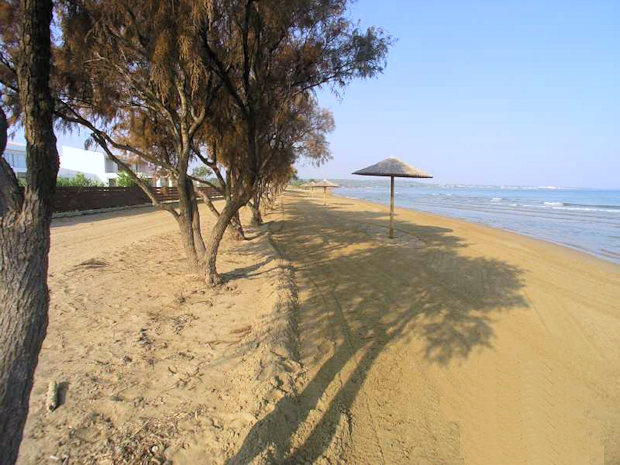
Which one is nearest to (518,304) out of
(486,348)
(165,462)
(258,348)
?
(486,348)

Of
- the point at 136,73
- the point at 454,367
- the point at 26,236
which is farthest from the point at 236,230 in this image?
the point at 26,236

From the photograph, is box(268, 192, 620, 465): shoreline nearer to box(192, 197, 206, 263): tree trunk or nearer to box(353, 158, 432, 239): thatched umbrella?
box(192, 197, 206, 263): tree trunk

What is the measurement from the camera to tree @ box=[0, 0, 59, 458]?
1675 mm

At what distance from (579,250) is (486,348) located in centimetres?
1018

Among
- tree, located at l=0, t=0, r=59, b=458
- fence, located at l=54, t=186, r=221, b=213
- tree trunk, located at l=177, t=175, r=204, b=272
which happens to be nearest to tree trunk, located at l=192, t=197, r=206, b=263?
tree trunk, located at l=177, t=175, r=204, b=272

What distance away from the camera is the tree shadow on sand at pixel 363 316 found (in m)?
3.01

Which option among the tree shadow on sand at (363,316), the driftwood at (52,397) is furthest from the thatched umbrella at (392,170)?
the driftwood at (52,397)

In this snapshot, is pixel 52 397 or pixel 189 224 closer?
pixel 52 397

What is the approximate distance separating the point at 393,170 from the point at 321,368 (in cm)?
954

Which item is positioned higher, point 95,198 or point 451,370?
point 95,198

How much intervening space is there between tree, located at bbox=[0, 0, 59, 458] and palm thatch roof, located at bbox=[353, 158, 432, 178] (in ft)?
36.7

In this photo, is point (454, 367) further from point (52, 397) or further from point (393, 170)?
point (393, 170)

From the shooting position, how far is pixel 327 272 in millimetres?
8102

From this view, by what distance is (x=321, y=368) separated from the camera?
157 inches
